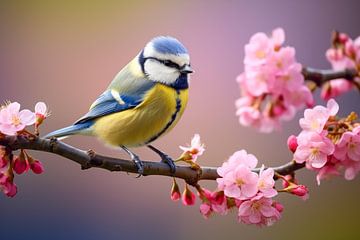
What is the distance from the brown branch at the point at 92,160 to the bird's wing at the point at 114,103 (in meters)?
0.23

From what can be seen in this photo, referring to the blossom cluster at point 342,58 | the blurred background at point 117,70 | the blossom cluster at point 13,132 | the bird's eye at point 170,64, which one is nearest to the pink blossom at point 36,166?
the blossom cluster at point 13,132

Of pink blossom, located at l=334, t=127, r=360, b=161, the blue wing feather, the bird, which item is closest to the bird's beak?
the bird

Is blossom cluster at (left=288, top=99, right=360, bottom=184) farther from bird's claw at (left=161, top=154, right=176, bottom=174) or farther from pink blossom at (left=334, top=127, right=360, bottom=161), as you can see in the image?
bird's claw at (left=161, top=154, right=176, bottom=174)

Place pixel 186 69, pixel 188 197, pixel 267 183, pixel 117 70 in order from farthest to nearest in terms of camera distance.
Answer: pixel 117 70, pixel 186 69, pixel 188 197, pixel 267 183

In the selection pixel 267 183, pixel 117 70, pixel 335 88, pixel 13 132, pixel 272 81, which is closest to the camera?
pixel 13 132

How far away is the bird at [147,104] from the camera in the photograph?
1.15m

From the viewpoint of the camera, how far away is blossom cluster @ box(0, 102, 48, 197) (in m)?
0.83

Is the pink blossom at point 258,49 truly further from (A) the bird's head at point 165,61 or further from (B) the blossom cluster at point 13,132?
(B) the blossom cluster at point 13,132

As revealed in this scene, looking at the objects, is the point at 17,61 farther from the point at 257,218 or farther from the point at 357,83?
the point at 257,218

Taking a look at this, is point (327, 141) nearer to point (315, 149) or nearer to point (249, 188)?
point (315, 149)

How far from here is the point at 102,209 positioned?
2.40m

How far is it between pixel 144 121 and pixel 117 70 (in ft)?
4.62

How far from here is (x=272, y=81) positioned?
125 cm

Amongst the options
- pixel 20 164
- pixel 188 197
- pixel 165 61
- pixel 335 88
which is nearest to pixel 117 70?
pixel 335 88
